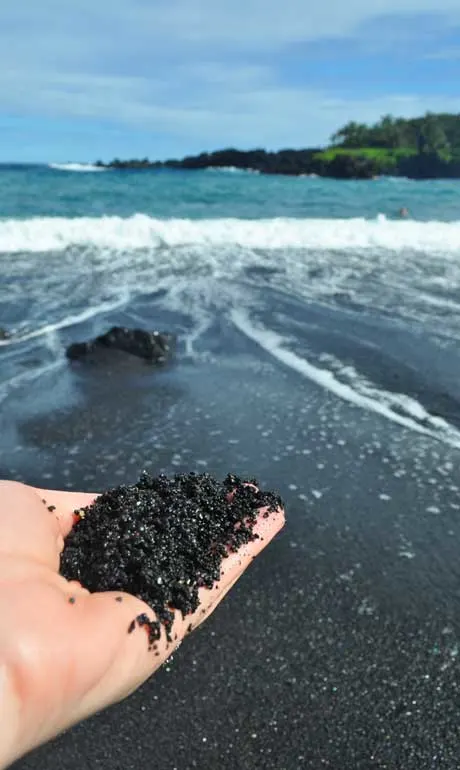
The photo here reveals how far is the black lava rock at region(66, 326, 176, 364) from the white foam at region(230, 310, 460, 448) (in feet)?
4.07

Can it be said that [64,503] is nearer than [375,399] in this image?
Yes

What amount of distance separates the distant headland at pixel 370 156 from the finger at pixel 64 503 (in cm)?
9232

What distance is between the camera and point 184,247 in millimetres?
16953

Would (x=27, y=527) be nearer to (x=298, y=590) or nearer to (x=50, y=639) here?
(x=50, y=639)

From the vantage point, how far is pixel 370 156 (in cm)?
11175

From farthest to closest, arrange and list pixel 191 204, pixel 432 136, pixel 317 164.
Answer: pixel 432 136, pixel 317 164, pixel 191 204

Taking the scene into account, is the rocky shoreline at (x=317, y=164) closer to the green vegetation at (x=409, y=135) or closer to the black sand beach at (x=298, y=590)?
the green vegetation at (x=409, y=135)

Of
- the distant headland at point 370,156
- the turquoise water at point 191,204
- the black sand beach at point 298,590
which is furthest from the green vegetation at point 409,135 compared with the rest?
the black sand beach at point 298,590

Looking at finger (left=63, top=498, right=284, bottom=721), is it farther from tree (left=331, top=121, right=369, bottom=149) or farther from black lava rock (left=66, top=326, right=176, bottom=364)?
tree (left=331, top=121, right=369, bottom=149)

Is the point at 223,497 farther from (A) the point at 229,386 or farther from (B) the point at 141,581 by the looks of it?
(A) the point at 229,386

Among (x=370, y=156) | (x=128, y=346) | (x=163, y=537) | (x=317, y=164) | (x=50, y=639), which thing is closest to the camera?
(x=50, y=639)

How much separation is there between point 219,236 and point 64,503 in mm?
16915

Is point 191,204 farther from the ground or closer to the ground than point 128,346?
closer to the ground

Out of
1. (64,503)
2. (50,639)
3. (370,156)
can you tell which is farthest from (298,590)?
(370,156)
